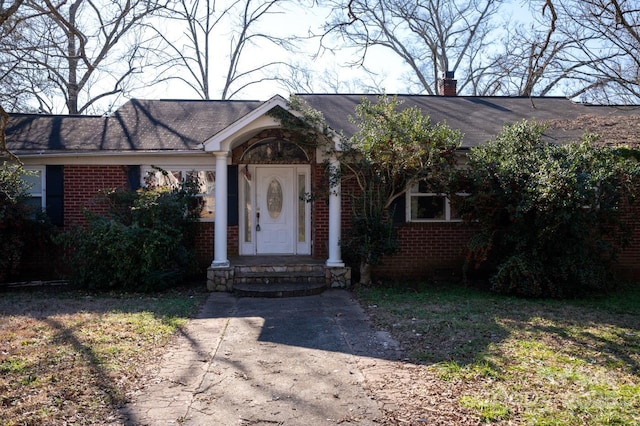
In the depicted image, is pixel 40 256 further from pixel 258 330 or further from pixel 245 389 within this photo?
pixel 245 389

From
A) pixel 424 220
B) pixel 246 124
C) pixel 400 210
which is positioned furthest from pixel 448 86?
pixel 246 124

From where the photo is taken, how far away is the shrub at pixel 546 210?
8953 millimetres

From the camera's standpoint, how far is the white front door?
12203mm

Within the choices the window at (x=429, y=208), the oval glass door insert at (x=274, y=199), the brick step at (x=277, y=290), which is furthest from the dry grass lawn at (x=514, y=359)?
the oval glass door insert at (x=274, y=199)

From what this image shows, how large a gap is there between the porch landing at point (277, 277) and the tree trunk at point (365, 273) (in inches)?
11.1

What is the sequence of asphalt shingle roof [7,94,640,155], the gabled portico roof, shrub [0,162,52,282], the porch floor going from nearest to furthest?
shrub [0,162,52,282]
the gabled portico roof
the porch floor
asphalt shingle roof [7,94,640,155]

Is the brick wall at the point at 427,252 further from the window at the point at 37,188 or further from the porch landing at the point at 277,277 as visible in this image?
the window at the point at 37,188

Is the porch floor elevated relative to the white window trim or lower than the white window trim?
lower

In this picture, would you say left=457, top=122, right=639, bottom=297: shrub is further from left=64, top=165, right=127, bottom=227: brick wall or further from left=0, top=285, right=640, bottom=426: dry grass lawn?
left=64, top=165, right=127, bottom=227: brick wall

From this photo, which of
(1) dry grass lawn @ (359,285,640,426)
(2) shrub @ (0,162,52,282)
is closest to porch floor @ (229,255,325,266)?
(1) dry grass lawn @ (359,285,640,426)

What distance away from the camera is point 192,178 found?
11.2m

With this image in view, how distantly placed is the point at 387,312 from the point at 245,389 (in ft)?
12.2

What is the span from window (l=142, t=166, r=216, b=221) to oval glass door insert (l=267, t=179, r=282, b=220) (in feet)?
4.39

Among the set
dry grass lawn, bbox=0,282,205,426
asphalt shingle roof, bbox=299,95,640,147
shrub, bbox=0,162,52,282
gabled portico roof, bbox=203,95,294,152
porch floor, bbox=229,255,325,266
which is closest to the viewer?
dry grass lawn, bbox=0,282,205,426
